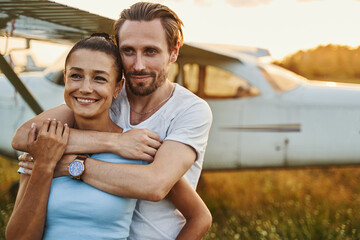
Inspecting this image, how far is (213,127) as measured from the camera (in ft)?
16.6

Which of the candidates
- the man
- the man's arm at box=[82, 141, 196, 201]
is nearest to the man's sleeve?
the man

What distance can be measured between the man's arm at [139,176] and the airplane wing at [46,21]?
149 centimetres

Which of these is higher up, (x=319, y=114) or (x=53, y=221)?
(x=53, y=221)

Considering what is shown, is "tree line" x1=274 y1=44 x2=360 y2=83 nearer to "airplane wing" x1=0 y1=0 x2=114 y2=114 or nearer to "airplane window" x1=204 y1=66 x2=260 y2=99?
"airplane window" x1=204 y1=66 x2=260 y2=99

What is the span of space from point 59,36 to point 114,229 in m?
3.17

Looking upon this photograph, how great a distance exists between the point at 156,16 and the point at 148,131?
587 millimetres

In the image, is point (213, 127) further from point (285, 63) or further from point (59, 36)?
point (285, 63)

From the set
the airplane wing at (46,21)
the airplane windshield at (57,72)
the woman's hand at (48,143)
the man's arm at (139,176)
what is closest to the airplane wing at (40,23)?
the airplane wing at (46,21)

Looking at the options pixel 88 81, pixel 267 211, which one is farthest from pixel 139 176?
pixel 267 211

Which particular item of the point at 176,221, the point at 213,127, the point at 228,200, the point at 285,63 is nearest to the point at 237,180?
Answer: the point at 228,200

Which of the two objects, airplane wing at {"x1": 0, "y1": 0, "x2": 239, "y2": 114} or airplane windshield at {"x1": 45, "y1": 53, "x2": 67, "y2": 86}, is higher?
airplane wing at {"x1": 0, "y1": 0, "x2": 239, "y2": 114}

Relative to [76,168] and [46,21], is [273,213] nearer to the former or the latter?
[46,21]

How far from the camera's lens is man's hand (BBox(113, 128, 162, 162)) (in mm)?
1692

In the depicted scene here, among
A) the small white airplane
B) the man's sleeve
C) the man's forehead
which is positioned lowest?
the small white airplane
